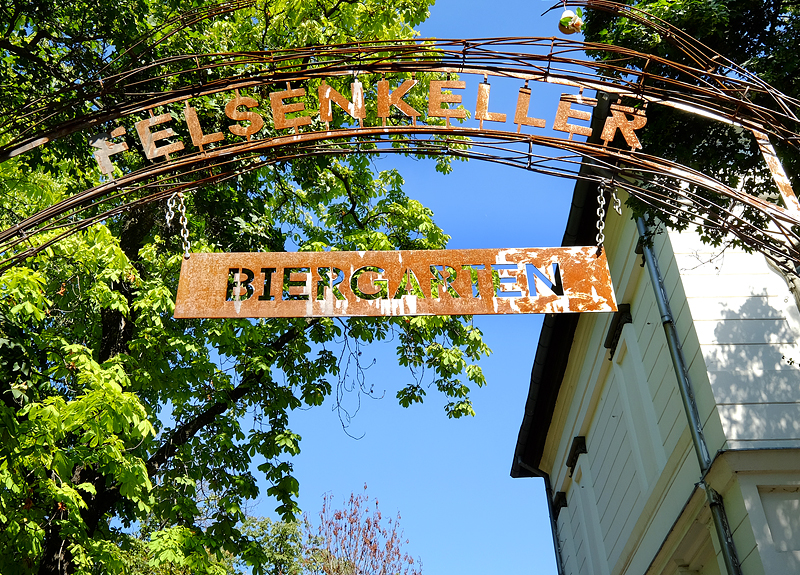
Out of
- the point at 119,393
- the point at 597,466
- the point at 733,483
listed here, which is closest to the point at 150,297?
the point at 119,393

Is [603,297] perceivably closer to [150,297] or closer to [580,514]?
[150,297]

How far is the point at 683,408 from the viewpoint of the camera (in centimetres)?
773

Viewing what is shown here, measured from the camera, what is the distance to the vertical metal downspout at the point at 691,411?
638 cm

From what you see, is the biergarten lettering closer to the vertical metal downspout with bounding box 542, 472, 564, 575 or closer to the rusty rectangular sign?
the rusty rectangular sign

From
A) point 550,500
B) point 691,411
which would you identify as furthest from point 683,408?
point 550,500

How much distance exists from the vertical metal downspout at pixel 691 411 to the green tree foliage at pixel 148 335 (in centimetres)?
331

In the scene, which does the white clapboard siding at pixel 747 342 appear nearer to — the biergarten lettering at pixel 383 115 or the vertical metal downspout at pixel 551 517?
the biergarten lettering at pixel 383 115

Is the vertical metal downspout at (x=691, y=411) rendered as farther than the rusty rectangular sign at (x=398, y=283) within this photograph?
Yes

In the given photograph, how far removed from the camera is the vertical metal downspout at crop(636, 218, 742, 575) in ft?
20.9

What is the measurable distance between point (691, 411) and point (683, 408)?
2.05 ft

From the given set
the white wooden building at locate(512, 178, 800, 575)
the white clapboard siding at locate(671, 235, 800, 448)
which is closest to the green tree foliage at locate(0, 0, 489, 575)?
the white wooden building at locate(512, 178, 800, 575)

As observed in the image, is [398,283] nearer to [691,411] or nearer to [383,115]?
[383,115]

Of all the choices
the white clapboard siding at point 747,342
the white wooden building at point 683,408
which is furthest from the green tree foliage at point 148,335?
the white clapboard siding at point 747,342

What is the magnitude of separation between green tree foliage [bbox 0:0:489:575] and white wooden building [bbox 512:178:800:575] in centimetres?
219
